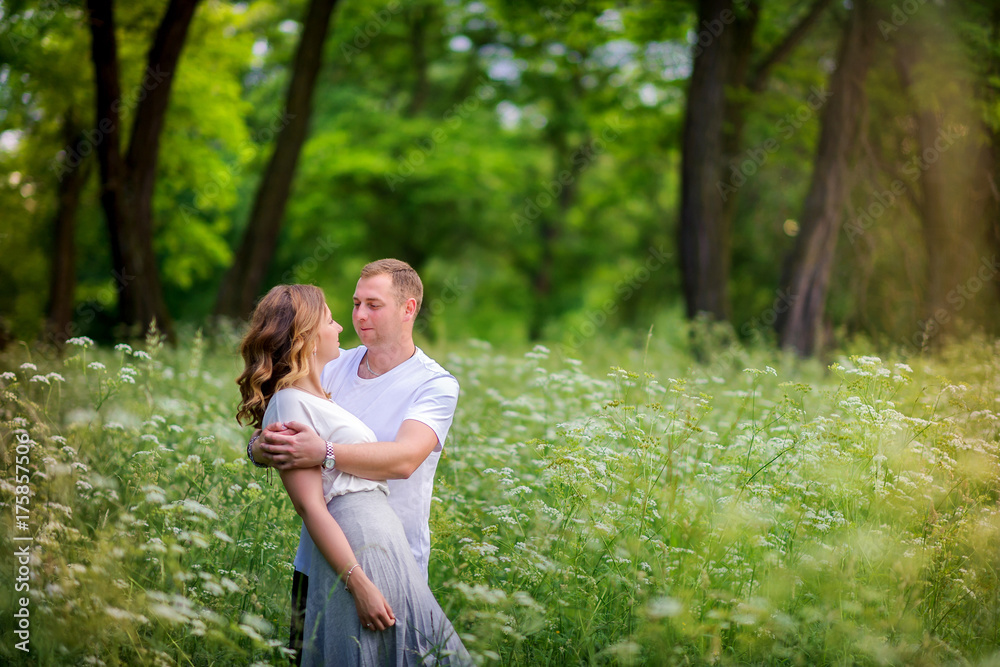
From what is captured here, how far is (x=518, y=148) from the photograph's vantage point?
27891mm

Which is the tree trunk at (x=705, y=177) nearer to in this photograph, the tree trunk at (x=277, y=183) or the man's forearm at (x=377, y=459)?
the tree trunk at (x=277, y=183)

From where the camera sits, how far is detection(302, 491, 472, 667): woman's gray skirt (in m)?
2.88

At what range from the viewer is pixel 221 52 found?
17469 millimetres

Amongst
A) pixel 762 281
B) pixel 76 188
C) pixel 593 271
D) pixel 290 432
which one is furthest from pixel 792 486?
pixel 593 271

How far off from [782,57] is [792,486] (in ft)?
42.8

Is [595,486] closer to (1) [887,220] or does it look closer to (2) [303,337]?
(2) [303,337]

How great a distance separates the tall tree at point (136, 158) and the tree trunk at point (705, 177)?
24.8 ft

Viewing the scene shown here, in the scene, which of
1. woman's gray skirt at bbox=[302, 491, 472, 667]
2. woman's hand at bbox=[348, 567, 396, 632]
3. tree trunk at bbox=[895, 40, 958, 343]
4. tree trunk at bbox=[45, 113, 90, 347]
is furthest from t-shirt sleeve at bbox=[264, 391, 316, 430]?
tree trunk at bbox=[45, 113, 90, 347]

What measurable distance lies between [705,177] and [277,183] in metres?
7.21

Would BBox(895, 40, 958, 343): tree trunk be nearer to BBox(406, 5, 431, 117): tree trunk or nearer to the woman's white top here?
the woman's white top

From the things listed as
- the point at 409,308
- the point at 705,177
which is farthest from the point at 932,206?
the point at 409,308

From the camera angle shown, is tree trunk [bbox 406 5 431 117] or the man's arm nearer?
the man's arm

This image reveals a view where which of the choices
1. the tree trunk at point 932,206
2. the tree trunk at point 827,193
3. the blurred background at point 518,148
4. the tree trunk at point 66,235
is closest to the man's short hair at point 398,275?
the blurred background at point 518,148

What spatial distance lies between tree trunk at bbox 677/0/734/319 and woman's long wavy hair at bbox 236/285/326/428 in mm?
9830
